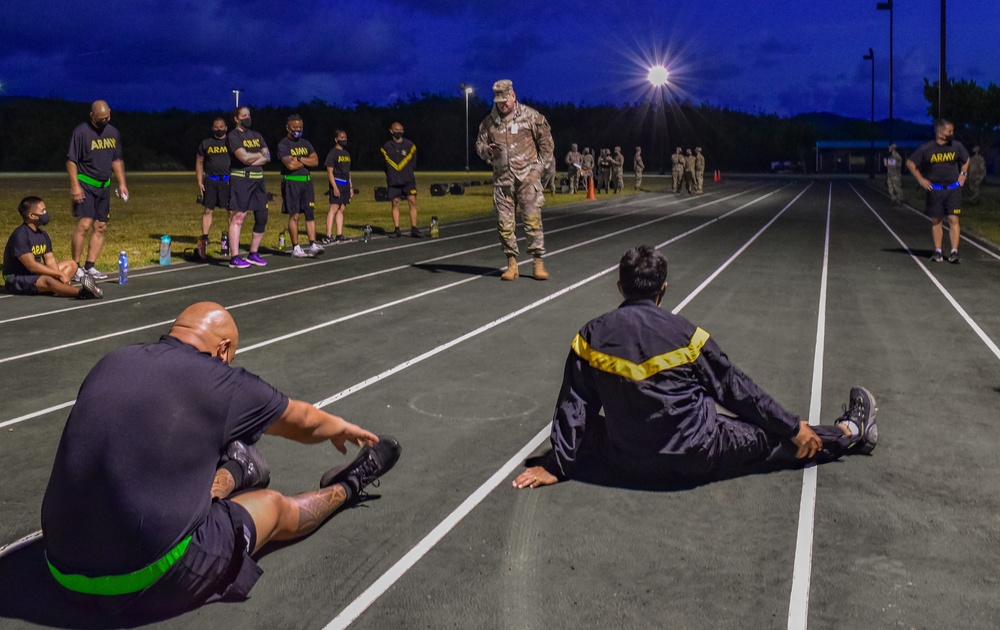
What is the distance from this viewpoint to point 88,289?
34.1 feet

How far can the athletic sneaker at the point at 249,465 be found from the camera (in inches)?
172

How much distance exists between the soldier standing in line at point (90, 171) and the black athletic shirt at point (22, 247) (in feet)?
1.97

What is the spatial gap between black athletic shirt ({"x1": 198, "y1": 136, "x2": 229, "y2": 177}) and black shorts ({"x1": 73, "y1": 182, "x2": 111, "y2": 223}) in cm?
304

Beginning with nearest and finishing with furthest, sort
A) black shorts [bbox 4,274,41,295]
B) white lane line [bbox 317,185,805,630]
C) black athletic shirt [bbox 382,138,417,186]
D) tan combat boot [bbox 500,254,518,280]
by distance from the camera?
white lane line [bbox 317,185,805,630] → black shorts [bbox 4,274,41,295] → tan combat boot [bbox 500,254,518,280] → black athletic shirt [bbox 382,138,417,186]

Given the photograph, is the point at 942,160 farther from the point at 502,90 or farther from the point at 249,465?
the point at 249,465

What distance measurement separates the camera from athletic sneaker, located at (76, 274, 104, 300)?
1035 cm

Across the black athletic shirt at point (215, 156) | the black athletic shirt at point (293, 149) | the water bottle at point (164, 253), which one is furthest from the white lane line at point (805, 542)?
the black athletic shirt at point (215, 156)

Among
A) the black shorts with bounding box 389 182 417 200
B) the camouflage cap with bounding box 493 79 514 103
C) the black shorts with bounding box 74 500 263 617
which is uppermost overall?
the camouflage cap with bounding box 493 79 514 103

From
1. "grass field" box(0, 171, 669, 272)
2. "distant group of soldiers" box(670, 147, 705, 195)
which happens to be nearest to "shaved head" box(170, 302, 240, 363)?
"grass field" box(0, 171, 669, 272)

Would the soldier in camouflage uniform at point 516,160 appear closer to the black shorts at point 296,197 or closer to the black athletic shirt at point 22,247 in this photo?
the black shorts at point 296,197

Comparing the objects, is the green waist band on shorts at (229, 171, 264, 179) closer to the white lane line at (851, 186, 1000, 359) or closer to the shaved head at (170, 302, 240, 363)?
the white lane line at (851, 186, 1000, 359)

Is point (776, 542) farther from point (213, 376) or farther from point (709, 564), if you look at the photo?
point (213, 376)

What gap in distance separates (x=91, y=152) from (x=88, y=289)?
6.80ft

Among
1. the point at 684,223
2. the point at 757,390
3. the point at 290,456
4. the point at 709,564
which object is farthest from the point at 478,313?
the point at 684,223
